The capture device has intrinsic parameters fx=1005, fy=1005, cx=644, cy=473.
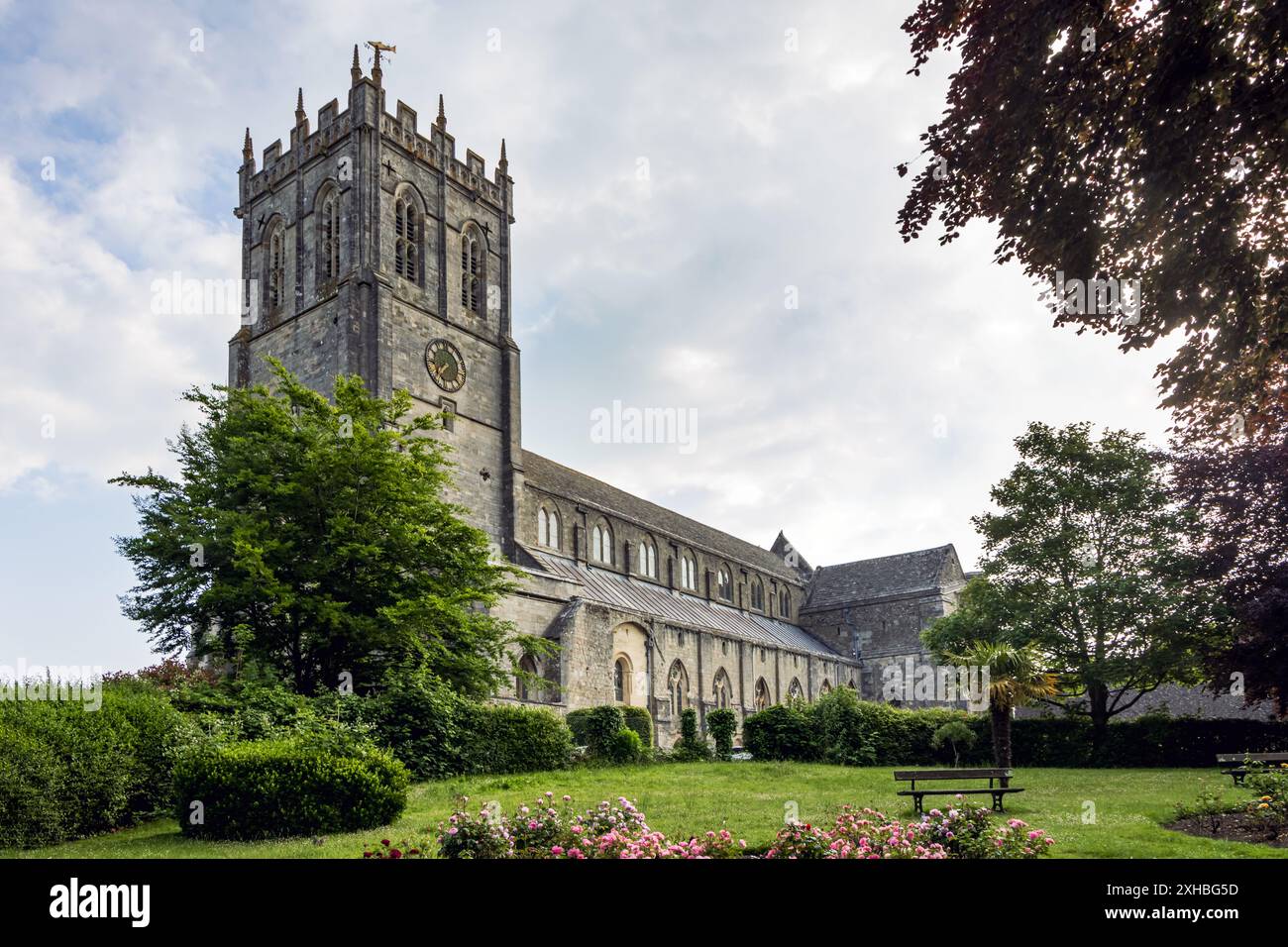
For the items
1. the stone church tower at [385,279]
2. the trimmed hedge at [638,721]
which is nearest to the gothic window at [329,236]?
the stone church tower at [385,279]

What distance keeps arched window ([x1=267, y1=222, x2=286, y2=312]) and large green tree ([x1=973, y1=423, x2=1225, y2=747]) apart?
2868 centimetres

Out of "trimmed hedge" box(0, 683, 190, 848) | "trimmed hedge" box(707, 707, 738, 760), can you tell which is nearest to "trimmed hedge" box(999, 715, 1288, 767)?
"trimmed hedge" box(707, 707, 738, 760)

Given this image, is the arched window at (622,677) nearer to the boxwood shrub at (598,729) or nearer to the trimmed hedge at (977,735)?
the trimmed hedge at (977,735)

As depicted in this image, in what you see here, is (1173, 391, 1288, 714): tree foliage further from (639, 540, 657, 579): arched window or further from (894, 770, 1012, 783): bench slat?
(639, 540, 657, 579): arched window

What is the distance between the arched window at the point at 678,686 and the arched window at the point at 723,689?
3.48m

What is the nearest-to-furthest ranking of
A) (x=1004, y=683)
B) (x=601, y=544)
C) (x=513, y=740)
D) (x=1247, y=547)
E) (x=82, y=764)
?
(x=82, y=764), (x=513, y=740), (x=1004, y=683), (x=1247, y=547), (x=601, y=544)

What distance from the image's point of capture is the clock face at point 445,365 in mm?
39500

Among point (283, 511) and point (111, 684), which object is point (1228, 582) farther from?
point (111, 684)

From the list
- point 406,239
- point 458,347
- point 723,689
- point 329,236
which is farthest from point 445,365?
point 723,689

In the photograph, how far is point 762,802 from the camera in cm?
1720

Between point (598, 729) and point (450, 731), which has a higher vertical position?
point (450, 731)

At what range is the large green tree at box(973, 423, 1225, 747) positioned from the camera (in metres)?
29.2

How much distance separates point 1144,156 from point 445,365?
33.2 m

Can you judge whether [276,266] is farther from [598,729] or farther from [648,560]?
[598,729]
